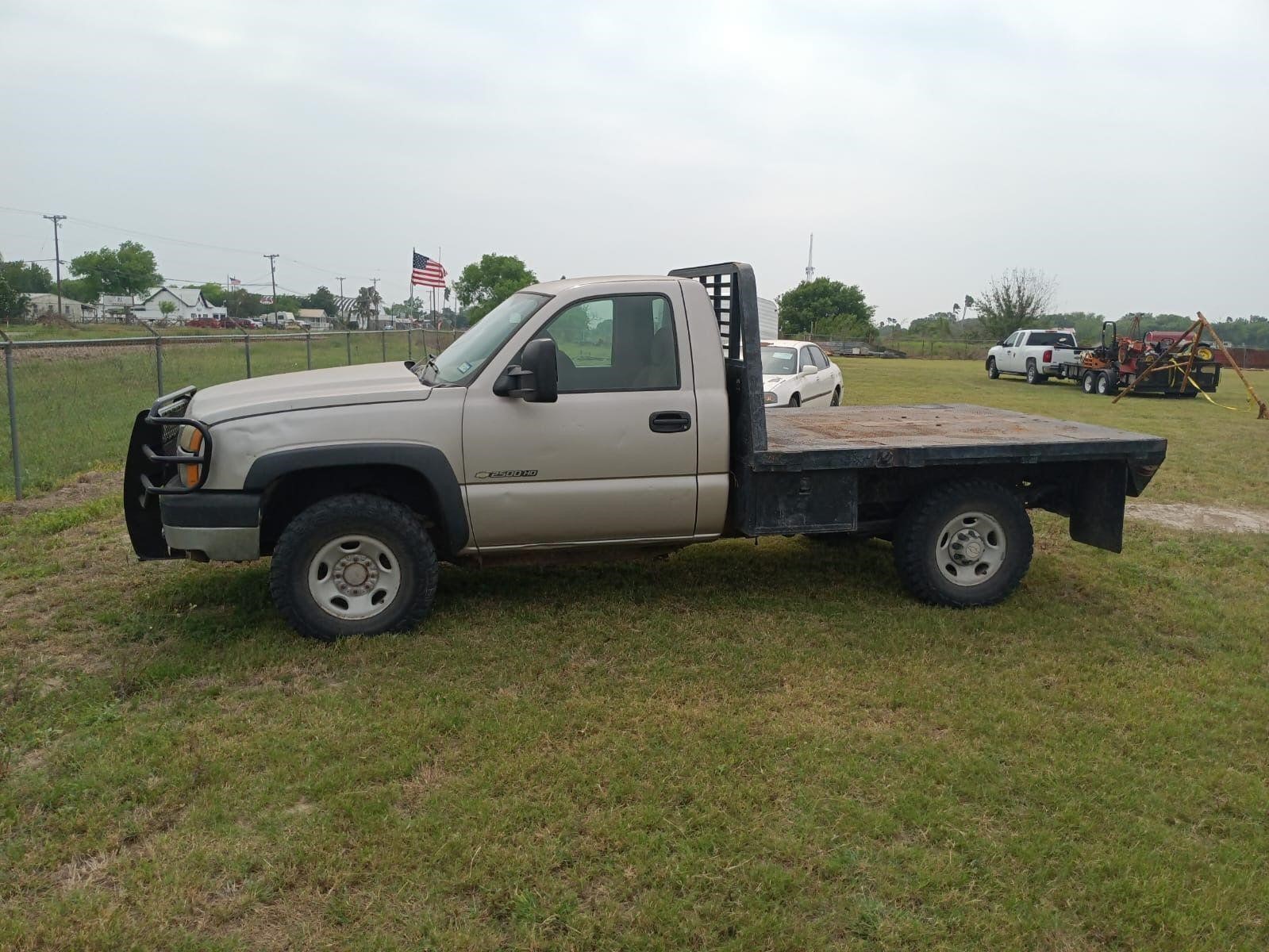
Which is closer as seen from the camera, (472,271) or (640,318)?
(640,318)

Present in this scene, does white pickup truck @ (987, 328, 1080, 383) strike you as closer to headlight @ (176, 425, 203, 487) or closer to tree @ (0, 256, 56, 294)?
headlight @ (176, 425, 203, 487)

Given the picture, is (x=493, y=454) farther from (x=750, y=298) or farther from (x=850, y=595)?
(x=850, y=595)

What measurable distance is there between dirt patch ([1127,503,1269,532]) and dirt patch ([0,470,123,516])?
30.9 feet

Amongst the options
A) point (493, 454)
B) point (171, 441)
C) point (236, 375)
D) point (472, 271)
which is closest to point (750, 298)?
point (493, 454)

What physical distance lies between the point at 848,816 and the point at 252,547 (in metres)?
3.22

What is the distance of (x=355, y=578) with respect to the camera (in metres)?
5.09

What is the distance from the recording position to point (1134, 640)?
5.46 metres

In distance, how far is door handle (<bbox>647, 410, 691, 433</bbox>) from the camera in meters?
5.26

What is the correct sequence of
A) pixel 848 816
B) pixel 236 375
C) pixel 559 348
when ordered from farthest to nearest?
pixel 236 375 < pixel 559 348 < pixel 848 816

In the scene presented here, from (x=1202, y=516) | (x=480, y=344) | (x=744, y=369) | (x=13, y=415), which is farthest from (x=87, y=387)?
(x=1202, y=516)

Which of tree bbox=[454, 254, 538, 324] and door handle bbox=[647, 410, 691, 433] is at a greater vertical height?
tree bbox=[454, 254, 538, 324]

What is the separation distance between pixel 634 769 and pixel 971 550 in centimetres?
298

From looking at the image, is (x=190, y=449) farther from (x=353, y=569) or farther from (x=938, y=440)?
(x=938, y=440)

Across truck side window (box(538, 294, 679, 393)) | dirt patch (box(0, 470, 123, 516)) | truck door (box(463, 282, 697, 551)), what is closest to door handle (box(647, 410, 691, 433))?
truck door (box(463, 282, 697, 551))
